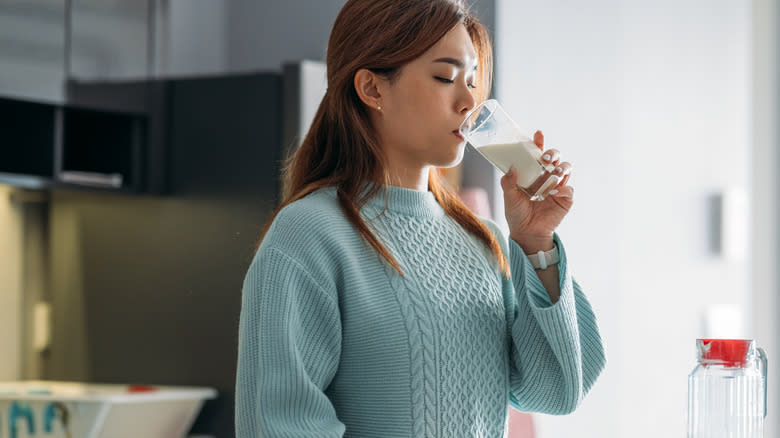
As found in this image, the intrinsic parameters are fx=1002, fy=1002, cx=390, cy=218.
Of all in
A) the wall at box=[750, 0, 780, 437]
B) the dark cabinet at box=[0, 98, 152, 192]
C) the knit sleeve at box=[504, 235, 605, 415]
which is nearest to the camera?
the knit sleeve at box=[504, 235, 605, 415]

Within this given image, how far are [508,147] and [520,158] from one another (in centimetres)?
2

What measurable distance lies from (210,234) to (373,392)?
1929mm

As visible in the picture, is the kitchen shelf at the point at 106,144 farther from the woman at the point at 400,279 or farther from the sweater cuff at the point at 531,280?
Result: the sweater cuff at the point at 531,280

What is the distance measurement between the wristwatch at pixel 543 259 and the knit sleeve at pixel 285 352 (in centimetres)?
26

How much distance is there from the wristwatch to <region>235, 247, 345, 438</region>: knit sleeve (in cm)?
26

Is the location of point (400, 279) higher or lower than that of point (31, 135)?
lower

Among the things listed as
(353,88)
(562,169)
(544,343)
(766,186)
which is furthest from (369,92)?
(766,186)

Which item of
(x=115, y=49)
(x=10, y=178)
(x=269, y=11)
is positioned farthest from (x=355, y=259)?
(x=269, y=11)

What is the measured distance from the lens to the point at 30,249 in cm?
309

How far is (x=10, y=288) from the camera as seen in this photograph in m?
3.01

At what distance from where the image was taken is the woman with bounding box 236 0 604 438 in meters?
1.06

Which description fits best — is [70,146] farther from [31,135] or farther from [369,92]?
[369,92]

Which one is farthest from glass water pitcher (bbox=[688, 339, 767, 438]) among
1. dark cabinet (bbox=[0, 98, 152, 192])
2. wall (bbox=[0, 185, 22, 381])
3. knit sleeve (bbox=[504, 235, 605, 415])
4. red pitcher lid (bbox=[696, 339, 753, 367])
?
wall (bbox=[0, 185, 22, 381])

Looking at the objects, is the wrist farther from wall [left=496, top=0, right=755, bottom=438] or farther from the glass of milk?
wall [left=496, top=0, right=755, bottom=438]
